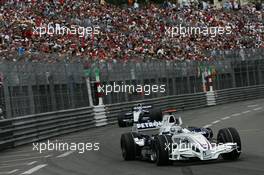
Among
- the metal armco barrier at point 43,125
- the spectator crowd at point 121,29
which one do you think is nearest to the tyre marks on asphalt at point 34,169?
the metal armco barrier at point 43,125

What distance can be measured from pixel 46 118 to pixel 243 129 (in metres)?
5.66

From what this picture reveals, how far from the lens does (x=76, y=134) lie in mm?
21828

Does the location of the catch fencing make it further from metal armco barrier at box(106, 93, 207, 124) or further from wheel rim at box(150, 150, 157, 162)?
wheel rim at box(150, 150, 157, 162)

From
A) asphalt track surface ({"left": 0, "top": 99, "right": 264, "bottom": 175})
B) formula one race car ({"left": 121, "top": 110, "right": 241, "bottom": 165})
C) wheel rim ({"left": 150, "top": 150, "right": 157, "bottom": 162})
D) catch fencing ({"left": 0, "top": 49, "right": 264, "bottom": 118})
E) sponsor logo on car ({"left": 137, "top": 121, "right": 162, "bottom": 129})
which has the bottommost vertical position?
asphalt track surface ({"left": 0, "top": 99, "right": 264, "bottom": 175})

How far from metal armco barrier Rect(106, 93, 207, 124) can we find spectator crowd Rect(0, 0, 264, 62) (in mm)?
2219

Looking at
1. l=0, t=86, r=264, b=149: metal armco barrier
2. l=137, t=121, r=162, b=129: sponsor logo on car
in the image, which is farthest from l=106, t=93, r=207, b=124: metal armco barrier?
l=137, t=121, r=162, b=129: sponsor logo on car

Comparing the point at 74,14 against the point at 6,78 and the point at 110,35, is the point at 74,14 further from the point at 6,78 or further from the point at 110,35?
the point at 6,78

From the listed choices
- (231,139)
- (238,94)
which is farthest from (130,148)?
(238,94)

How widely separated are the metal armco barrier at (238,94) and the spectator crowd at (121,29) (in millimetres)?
2270

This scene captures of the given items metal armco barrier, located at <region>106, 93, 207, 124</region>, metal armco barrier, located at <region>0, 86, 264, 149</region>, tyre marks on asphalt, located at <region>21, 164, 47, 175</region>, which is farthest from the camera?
metal armco barrier, located at <region>106, 93, 207, 124</region>

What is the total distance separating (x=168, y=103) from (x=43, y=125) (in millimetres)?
11917

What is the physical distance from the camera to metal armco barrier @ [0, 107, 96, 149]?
58.6 ft

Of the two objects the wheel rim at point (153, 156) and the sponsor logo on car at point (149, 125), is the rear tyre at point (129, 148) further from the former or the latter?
the wheel rim at point (153, 156)

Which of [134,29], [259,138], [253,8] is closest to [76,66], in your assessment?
[259,138]
